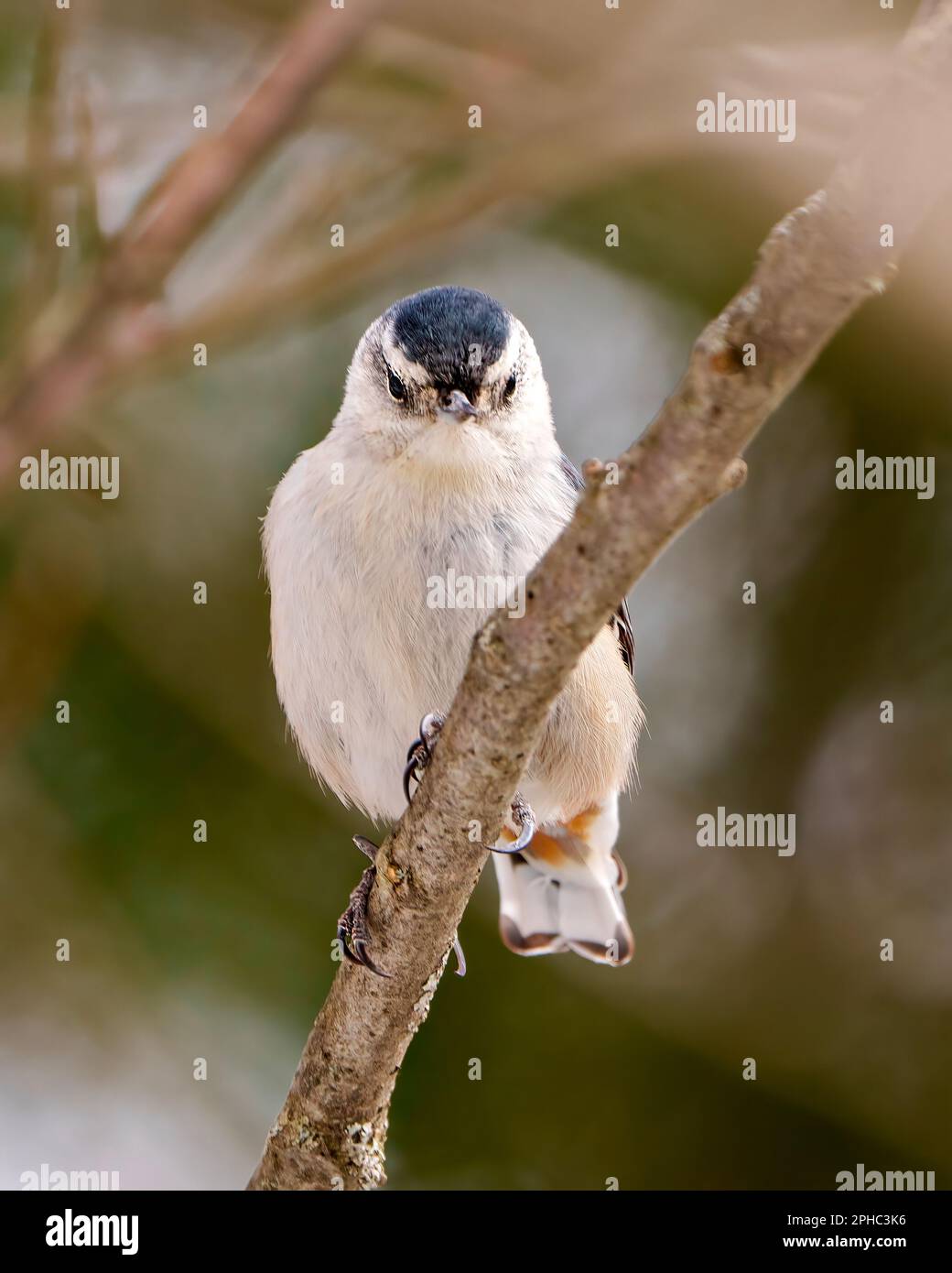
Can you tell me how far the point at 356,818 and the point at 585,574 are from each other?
3.27 m

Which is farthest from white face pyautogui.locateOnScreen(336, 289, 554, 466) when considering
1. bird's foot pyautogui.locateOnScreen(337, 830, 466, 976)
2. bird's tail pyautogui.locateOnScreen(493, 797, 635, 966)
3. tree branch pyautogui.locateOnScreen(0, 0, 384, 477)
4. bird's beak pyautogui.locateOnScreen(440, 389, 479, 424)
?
bird's tail pyautogui.locateOnScreen(493, 797, 635, 966)

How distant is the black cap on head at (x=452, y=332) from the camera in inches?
150

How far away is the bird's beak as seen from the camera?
372 centimetres

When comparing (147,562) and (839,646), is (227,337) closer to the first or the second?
(147,562)

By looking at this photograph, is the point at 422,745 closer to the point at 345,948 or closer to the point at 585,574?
the point at 345,948

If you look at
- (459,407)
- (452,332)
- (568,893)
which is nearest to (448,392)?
(459,407)

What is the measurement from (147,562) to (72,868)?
1.15 meters

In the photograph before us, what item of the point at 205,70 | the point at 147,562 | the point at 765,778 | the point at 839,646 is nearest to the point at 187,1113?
the point at 147,562

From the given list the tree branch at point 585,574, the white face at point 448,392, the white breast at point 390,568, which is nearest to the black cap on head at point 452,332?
the white face at point 448,392

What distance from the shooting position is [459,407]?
3.73 metres

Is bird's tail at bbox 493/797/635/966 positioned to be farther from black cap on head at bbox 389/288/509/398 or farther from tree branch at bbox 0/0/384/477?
tree branch at bbox 0/0/384/477

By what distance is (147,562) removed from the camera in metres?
5.21

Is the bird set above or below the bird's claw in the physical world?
above

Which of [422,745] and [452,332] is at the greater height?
[452,332]
